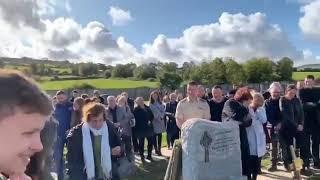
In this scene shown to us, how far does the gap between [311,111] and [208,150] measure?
4.58 metres

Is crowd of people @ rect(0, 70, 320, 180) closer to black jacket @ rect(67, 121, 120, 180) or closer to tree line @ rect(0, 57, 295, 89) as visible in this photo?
black jacket @ rect(67, 121, 120, 180)

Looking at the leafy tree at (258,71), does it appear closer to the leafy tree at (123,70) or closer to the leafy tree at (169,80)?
the leafy tree at (169,80)

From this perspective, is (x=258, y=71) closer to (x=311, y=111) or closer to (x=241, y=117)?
(x=311, y=111)

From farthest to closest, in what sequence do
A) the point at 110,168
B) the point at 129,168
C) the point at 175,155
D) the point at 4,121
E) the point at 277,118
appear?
the point at 277,118 → the point at 175,155 → the point at 129,168 → the point at 110,168 → the point at 4,121

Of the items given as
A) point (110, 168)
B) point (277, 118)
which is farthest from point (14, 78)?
point (277, 118)

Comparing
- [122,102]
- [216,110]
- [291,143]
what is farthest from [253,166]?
[122,102]

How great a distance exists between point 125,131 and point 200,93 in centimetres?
346

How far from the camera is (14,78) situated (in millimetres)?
1498

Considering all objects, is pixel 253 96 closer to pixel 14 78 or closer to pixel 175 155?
pixel 175 155

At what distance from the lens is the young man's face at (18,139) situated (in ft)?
4.85

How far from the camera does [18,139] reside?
1508mm

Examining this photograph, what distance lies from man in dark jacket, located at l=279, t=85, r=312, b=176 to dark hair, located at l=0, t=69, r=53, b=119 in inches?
452

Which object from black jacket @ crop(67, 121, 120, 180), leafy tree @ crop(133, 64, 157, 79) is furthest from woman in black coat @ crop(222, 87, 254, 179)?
leafy tree @ crop(133, 64, 157, 79)

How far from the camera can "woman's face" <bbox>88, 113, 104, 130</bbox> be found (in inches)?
279
